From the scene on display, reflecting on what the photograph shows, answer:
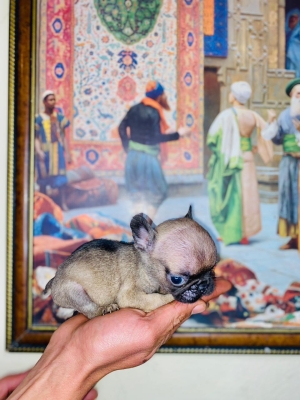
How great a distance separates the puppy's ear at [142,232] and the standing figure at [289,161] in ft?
3.70

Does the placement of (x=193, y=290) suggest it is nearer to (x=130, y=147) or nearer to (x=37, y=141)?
(x=130, y=147)

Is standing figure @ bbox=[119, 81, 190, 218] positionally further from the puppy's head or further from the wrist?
the wrist

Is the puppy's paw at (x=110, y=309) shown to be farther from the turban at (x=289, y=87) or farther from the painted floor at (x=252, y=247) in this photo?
the turban at (x=289, y=87)

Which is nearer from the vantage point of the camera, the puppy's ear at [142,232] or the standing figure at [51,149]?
the puppy's ear at [142,232]

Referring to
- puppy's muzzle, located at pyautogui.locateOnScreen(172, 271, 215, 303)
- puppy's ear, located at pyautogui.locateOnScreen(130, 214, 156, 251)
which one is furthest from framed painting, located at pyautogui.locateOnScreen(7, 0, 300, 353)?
puppy's muzzle, located at pyautogui.locateOnScreen(172, 271, 215, 303)

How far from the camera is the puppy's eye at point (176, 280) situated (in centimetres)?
121

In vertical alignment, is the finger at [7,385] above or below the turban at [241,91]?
below

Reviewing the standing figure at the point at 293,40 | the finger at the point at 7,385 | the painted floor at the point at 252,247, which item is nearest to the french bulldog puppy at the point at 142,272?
the finger at the point at 7,385

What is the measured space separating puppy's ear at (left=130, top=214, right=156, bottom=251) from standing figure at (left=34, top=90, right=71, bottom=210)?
961 mm

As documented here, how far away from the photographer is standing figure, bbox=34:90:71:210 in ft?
7.13

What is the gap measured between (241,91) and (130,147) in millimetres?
660

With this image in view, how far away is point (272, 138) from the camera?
7.32 ft

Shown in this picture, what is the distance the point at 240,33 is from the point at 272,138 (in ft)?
1.92

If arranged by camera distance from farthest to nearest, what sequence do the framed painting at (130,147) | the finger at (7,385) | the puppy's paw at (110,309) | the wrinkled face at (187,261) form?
the framed painting at (130,147)
the finger at (7,385)
the puppy's paw at (110,309)
the wrinkled face at (187,261)
